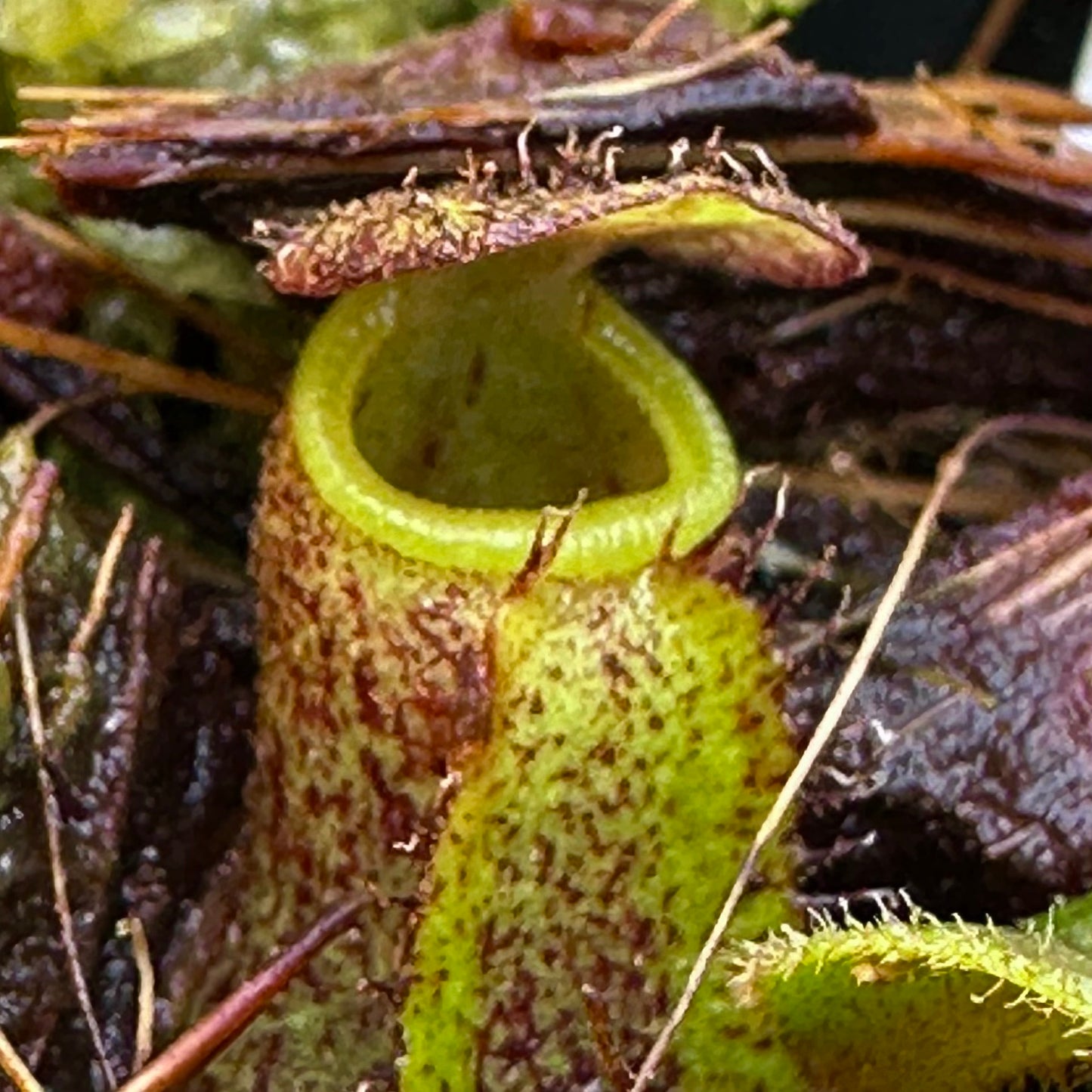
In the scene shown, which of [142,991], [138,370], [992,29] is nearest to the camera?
[142,991]

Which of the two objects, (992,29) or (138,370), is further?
(992,29)

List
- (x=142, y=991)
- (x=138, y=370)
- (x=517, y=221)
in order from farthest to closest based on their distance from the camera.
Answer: (x=138, y=370)
(x=142, y=991)
(x=517, y=221)

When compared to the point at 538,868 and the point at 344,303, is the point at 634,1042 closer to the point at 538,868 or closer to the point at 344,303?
the point at 538,868

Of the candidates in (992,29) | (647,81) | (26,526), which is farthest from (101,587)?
(992,29)

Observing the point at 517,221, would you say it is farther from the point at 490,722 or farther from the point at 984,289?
the point at 984,289

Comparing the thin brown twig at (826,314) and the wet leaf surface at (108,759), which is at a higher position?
the thin brown twig at (826,314)

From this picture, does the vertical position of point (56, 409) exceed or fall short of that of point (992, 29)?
it falls short

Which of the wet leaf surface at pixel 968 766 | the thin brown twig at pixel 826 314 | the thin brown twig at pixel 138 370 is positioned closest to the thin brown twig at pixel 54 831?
the thin brown twig at pixel 138 370

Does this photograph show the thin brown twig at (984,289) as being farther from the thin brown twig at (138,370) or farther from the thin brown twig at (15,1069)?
the thin brown twig at (15,1069)
